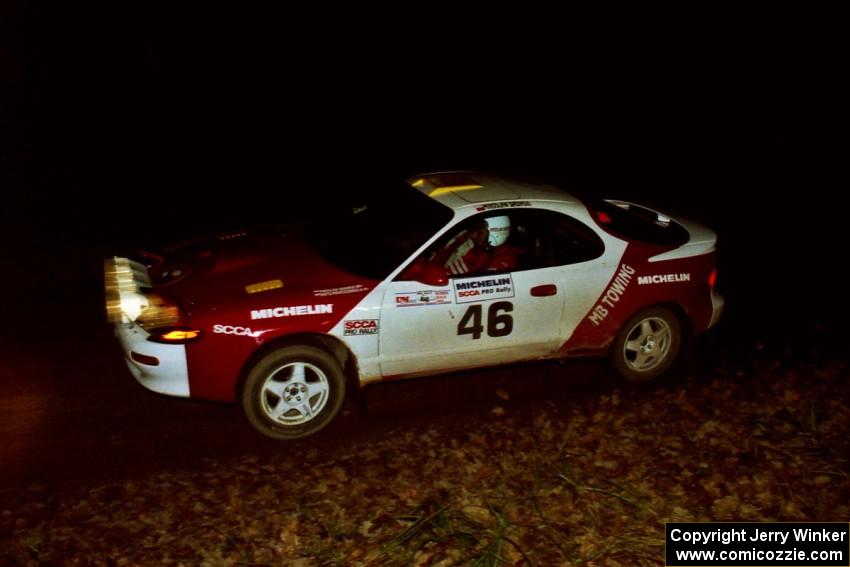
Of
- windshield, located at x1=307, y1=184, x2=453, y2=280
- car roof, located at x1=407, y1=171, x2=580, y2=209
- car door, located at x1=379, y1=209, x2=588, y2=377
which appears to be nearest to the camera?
car door, located at x1=379, y1=209, x2=588, y2=377

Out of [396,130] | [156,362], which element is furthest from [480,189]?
[396,130]

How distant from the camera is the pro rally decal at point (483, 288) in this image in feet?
17.2

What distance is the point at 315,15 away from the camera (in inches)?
740

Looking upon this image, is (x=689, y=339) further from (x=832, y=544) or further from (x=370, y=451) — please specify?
(x=370, y=451)

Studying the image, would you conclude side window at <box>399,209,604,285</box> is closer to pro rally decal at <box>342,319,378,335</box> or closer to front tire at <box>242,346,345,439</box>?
pro rally decal at <box>342,319,378,335</box>

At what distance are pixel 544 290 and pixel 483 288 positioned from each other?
47cm

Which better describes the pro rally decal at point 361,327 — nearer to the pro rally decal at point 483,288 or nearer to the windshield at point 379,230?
the windshield at point 379,230

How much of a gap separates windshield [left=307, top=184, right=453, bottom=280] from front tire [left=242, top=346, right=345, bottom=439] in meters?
0.69

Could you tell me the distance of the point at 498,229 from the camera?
5629 mm

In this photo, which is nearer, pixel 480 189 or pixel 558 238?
pixel 558 238

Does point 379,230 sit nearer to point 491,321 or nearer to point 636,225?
point 491,321

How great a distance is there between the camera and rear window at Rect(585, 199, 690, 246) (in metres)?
5.80

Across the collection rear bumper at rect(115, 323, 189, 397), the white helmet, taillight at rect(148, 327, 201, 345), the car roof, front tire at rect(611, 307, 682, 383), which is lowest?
front tire at rect(611, 307, 682, 383)

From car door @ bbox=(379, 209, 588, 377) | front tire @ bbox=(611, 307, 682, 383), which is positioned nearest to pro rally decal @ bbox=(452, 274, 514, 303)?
car door @ bbox=(379, 209, 588, 377)
